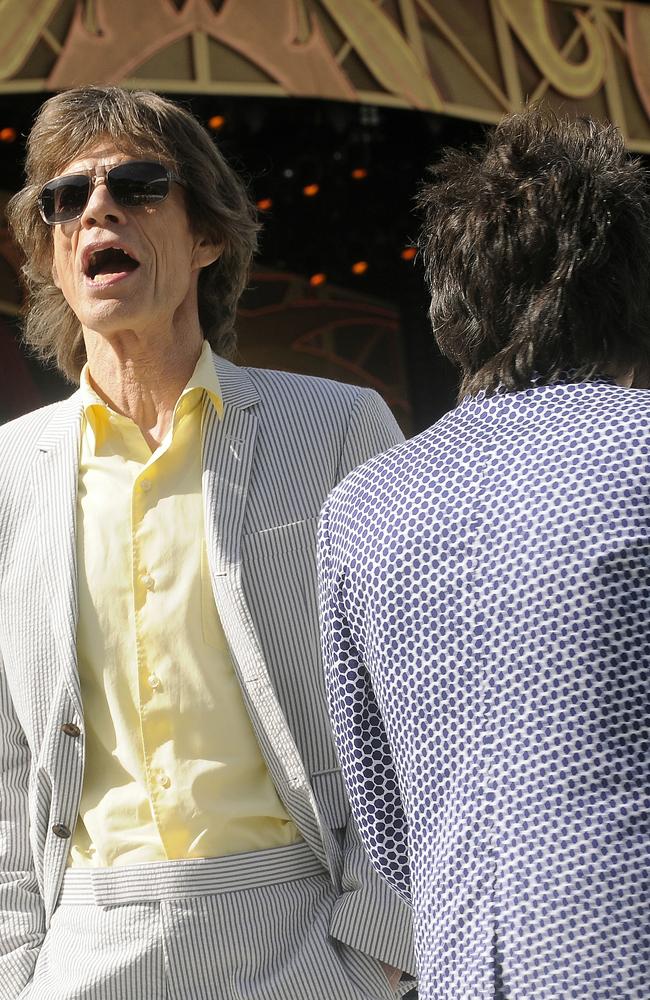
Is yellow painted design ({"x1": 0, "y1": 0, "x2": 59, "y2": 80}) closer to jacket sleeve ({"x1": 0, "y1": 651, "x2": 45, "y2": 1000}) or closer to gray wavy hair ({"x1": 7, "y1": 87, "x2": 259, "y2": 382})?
gray wavy hair ({"x1": 7, "y1": 87, "x2": 259, "y2": 382})

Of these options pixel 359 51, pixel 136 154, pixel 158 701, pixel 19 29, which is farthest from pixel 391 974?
pixel 359 51

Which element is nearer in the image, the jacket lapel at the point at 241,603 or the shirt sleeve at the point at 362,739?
the shirt sleeve at the point at 362,739

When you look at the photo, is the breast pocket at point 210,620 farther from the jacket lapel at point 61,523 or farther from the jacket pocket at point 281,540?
the jacket lapel at point 61,523

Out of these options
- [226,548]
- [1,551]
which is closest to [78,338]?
[1,551]

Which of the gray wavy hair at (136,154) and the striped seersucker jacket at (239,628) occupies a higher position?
the gray wavy hair at (136,154)

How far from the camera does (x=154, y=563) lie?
205 cm

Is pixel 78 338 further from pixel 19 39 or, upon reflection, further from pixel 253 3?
pixel 253 3

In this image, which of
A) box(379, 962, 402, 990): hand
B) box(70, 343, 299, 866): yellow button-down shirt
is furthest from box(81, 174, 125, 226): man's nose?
box(379, 962, 402, 990): hand

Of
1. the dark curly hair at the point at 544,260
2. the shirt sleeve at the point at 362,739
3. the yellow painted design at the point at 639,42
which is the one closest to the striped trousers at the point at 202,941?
the shirt sleeve at the point at 362,739

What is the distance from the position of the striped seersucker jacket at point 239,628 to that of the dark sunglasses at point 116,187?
326 mm

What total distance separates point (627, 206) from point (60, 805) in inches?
47.4

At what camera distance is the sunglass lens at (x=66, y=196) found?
227 centimetres

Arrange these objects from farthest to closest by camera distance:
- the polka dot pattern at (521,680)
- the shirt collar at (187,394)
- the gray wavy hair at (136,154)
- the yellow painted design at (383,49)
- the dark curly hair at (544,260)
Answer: the yellow painted design at (383,49), the gray wavy hair at (136,154), the shirt collar at (187,394), the dark curly hair at (544,260), the polka dot pattern at (521,680)

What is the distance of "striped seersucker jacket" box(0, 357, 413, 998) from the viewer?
1982 mm
